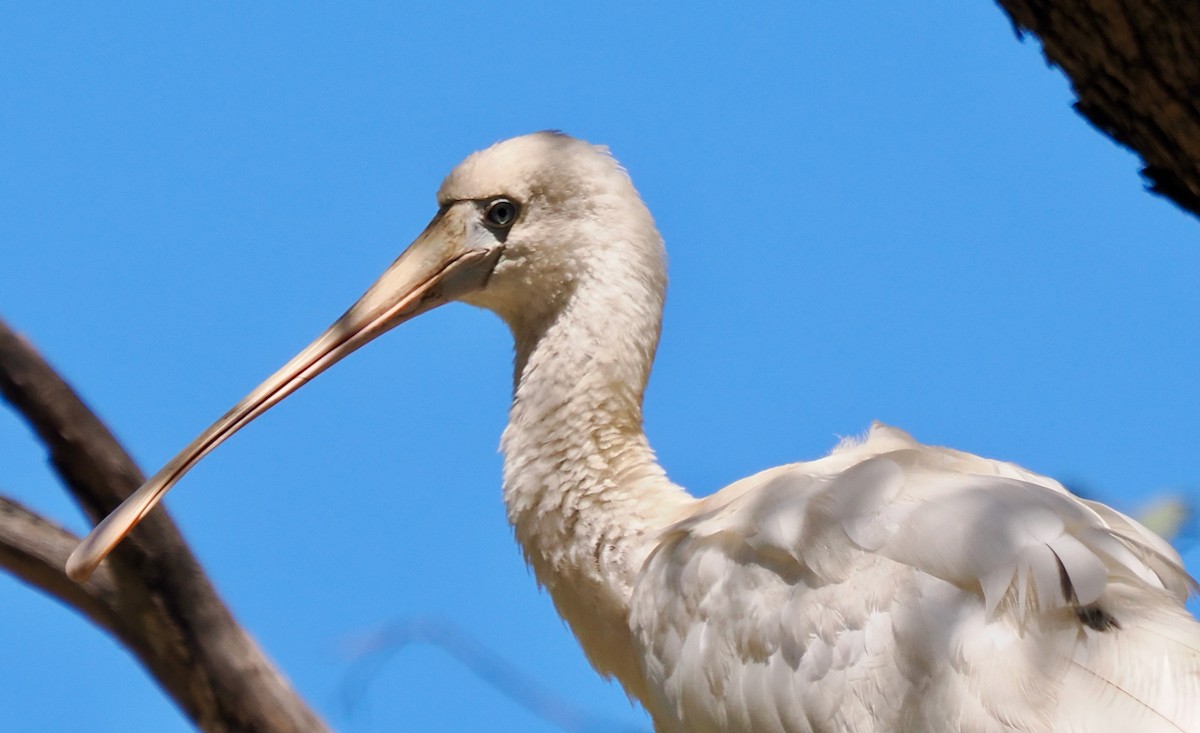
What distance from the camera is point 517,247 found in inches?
198

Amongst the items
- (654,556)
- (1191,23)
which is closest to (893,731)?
(654,556)

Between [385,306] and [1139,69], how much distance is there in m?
3.07

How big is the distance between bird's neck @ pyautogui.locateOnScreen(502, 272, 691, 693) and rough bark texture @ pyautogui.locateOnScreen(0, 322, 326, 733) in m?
0.95

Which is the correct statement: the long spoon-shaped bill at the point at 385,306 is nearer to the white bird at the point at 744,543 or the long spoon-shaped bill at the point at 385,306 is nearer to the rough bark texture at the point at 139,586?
the white bird at the point at 744,543

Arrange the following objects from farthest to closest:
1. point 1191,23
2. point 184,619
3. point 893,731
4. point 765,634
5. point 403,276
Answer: point 403,276 → point 184,619 → point 765,634 → point 893,731 → point 1191,23

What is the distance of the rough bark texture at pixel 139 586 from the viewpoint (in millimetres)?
4789

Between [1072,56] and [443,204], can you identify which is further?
[443,204]

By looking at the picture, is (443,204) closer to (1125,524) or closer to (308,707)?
(308,707)

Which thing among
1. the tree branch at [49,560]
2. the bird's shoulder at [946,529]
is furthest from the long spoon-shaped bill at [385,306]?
the bird's shoulder at [946,529]

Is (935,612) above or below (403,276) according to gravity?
below

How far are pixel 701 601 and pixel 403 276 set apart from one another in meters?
1.73

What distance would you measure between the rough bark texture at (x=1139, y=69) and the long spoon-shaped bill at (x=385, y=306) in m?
2.63

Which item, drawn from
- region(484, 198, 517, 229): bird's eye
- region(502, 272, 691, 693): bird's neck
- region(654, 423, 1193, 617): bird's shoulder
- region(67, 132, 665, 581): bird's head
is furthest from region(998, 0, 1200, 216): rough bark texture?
region(484, 198, 517, 229): bird's eye

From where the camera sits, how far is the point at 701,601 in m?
4.09
